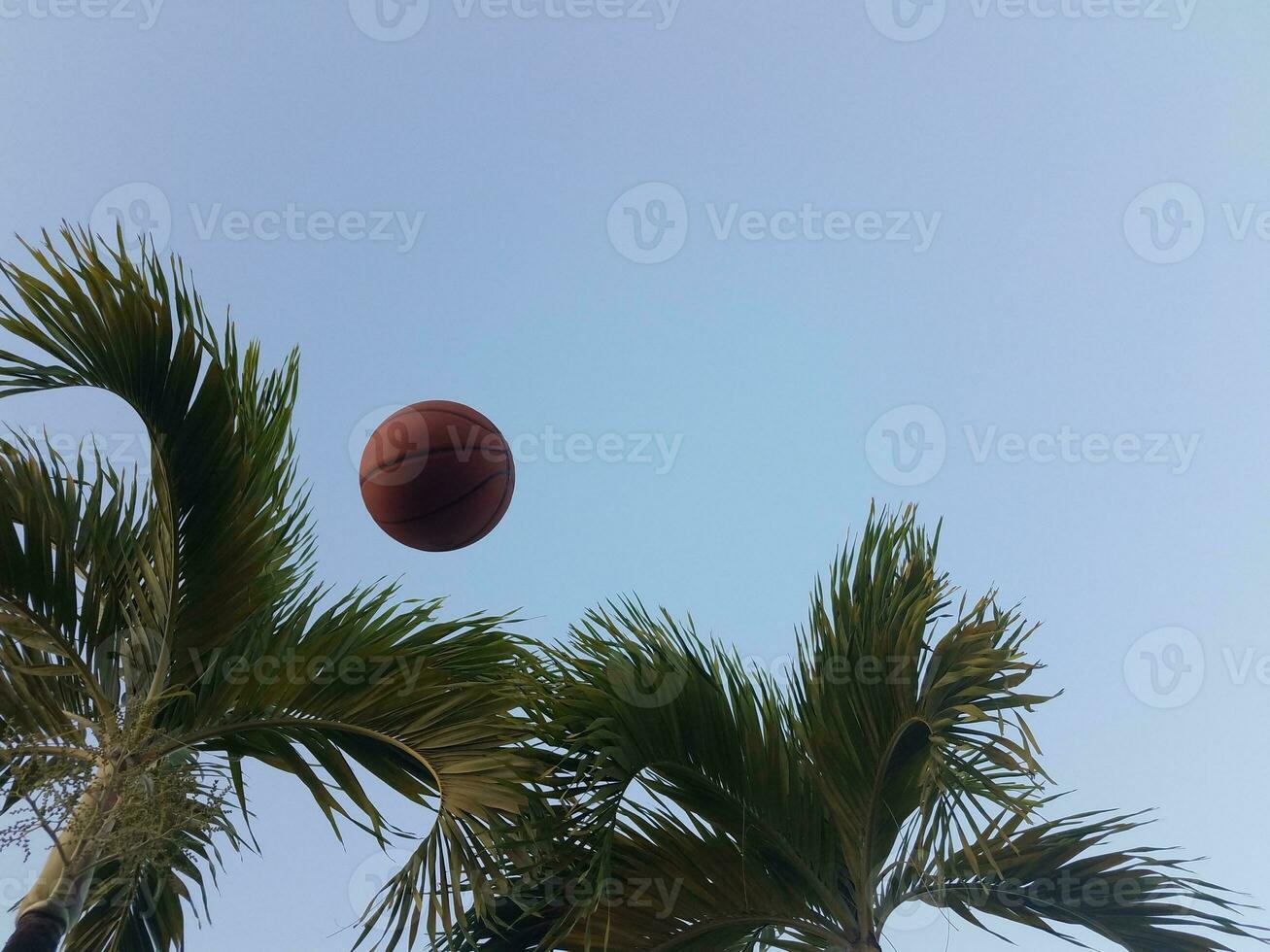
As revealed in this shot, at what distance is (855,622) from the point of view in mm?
5629

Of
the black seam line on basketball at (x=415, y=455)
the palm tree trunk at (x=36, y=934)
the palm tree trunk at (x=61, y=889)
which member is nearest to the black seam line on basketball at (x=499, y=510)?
the black seam line on basketball at (x=415, y=455)

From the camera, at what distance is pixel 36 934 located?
4785mm

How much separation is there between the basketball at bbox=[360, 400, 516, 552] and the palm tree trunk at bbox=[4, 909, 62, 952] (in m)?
2.37

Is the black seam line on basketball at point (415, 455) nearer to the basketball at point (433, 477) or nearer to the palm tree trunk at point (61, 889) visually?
the basketball at point (433, 477)

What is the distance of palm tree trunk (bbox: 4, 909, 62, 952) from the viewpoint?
4.75 m

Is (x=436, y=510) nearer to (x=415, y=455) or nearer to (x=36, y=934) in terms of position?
(x=415, y=455)

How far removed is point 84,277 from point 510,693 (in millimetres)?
2873

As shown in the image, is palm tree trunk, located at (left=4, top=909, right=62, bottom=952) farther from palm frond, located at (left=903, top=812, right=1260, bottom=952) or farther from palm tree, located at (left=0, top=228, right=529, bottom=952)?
palm frond, located at (left=903, top=812, right=1260, bottom=952)

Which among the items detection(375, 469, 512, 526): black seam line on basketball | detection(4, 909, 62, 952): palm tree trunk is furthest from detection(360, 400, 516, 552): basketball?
detection(4, 909, 62, 952): palm tree trunk

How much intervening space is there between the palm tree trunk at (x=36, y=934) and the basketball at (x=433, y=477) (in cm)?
237

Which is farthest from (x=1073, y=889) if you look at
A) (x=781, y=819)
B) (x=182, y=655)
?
(x=182, y=655)

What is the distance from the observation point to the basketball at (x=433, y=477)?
5.90 metres

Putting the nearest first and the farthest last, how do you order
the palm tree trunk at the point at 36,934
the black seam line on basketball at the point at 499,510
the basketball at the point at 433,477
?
1. the palm tree trunk at the point at 36,934
2. the basketball at the point at 433,477
3. the black seam line on basketball at the point at 499,510

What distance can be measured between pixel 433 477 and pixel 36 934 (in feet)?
8.91
